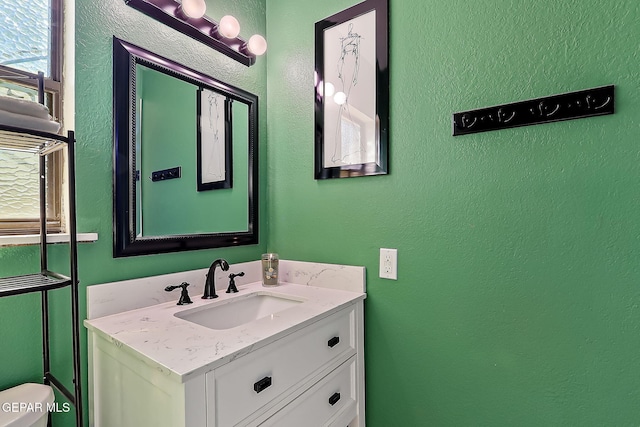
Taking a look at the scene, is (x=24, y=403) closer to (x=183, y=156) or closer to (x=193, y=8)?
(x=183, y=156)

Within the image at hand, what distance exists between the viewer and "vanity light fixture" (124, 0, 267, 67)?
1.22 m

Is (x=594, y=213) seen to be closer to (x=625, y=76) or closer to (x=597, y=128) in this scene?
(x=597, y=128)

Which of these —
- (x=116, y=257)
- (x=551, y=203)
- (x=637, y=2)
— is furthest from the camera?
(x=116, y=257)

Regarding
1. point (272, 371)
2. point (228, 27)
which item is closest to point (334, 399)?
point (272, 371)

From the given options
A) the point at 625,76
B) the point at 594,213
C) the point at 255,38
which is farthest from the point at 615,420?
→ the point at 255,38

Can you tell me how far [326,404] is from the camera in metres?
1.14

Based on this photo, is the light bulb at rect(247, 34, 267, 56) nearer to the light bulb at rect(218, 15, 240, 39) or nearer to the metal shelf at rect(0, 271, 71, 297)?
the light bulb at rect(218, 15, 240, 39)

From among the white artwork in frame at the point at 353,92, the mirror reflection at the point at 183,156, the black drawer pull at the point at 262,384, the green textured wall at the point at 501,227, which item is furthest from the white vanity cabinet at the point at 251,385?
the white artwork in frame at the point at 353,92

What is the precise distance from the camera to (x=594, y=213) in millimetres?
953

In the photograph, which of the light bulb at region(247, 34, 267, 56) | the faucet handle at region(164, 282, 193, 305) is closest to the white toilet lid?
the faucet handle at region(164, 282, 193, 305)

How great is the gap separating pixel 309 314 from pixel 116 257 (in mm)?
704

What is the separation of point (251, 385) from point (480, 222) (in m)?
0.91

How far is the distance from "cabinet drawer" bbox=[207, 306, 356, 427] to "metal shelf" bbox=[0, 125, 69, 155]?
0.70 meters

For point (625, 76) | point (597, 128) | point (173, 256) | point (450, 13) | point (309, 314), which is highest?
point (450, 13)
